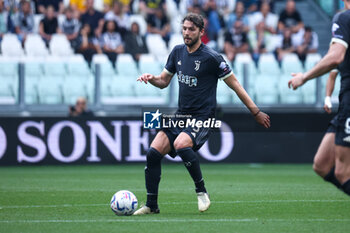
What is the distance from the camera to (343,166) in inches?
272

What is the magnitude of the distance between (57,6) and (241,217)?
12.5 meters

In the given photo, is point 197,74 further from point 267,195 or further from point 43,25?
point 43,25

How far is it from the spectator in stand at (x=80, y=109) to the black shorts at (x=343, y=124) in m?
10.6

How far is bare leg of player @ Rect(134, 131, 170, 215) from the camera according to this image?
8641mm

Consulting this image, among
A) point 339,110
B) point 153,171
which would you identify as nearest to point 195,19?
point 153,171

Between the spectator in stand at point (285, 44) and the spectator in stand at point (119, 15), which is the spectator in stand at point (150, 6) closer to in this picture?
the spectator in stand at point (119, 15)

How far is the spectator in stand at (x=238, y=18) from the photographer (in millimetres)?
19531

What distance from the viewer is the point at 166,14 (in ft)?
64.7

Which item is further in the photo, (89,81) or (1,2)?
(1,2)

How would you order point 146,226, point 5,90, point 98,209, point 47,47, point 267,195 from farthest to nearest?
point 47,47 → point 5,90 → point 267,195 → point 98,209 → point 146,226

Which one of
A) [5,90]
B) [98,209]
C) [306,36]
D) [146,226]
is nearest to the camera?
[146,226]

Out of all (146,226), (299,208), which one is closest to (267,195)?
(299,208)

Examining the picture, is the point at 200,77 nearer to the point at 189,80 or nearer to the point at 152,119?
the point at 189,80

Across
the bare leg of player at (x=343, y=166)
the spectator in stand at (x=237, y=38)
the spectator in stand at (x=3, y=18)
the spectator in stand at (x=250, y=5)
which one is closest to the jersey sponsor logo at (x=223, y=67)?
the bare leg of player at (x=343, y=166)
